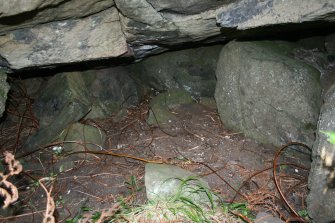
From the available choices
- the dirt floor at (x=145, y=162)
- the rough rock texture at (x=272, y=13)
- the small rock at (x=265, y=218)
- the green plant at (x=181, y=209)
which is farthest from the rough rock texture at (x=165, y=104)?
the small rock at (x=265, y=218)

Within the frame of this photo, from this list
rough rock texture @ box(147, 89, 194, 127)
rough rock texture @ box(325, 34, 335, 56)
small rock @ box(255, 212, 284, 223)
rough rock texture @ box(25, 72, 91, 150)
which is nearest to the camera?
small rock @ box(255, 212, 284, 223)

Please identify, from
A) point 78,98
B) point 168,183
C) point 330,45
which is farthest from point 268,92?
point 78,98

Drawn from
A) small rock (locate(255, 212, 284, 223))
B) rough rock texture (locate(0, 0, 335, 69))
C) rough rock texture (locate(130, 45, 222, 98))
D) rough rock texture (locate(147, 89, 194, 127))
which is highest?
rough rock texture (locate(0, 0, 335, 69))

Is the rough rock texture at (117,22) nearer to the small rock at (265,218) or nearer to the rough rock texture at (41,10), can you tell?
the rough rock texture at (41,10)

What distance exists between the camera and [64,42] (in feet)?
9.61

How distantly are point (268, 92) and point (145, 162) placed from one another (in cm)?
138

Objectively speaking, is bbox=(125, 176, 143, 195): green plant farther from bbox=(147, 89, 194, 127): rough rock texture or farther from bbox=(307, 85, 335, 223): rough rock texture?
bbox=(307, 85, 335, 223): rough rock texture

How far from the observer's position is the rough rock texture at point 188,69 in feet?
13.3

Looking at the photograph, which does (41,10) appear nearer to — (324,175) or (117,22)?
(117,22)

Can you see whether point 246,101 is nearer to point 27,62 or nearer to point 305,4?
point 305,4

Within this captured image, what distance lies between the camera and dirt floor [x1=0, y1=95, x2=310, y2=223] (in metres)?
2.79

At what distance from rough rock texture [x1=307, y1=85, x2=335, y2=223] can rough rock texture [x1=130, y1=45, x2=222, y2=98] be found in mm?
1746

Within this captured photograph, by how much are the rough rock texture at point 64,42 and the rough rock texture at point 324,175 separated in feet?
6.21

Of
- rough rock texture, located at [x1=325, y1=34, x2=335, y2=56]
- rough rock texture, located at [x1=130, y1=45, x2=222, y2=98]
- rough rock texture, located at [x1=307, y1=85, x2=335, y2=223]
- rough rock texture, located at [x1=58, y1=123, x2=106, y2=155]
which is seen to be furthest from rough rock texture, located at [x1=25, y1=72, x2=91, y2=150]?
rough rock texture, located at [x1=325, y1=34, x2=335, y2=56]
